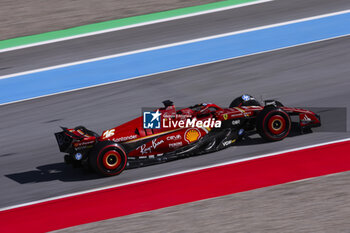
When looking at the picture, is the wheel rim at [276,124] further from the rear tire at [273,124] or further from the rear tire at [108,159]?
the rear tire at [108,159]

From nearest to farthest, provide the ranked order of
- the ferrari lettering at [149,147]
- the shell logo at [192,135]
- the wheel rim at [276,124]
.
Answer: the ferrari lettering at [149,147] < the shell logo at [192,135] < the wheel rim at [276,124]

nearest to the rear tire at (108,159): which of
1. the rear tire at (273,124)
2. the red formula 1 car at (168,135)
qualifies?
the red formula 1 car at (168,135)

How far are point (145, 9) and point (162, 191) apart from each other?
37.0ft

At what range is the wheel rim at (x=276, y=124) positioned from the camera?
10.4 metres

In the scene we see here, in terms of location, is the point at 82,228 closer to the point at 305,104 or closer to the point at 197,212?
the point at 197,212

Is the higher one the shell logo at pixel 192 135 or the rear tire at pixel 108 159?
the shell logo at pixel 192 135

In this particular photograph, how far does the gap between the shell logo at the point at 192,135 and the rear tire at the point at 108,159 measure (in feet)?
3.77

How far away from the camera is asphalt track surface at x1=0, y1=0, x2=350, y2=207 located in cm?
1049

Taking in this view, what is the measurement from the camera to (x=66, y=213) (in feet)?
30.2

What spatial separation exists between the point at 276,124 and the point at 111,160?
3019mm

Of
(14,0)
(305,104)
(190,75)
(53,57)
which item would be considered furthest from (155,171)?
→ (14,0)

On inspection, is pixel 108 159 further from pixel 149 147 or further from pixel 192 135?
pixel 192 135

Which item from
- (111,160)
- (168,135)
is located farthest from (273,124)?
(111,160)

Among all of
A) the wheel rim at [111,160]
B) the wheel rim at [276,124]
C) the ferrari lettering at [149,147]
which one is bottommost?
the wheel rim at [111,160]
